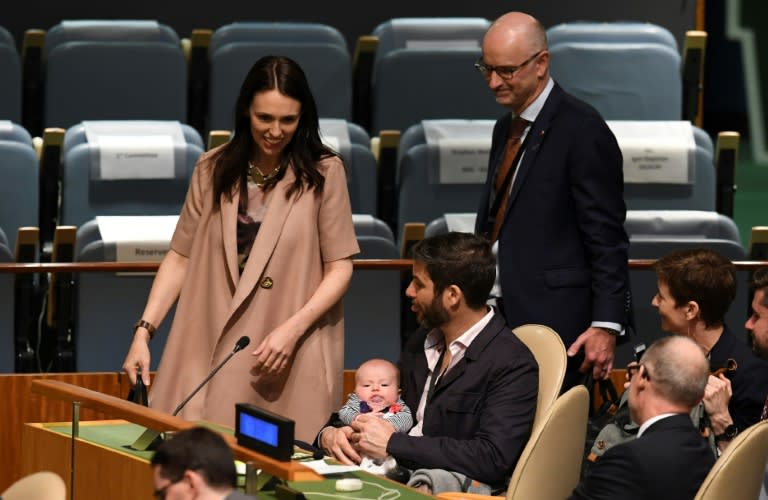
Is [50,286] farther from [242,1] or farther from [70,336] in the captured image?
[242,1]

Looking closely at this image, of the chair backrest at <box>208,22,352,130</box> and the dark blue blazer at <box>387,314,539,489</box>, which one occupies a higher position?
the chair backrest at <box>208,22,352,130</box>

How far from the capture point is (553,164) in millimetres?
3270

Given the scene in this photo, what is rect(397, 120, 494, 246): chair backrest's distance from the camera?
15.8 feet

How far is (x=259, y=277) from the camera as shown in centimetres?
301

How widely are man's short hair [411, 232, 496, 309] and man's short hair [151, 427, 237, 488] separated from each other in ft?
3.15

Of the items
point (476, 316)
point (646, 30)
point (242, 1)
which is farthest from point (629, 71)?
point (476, 316)

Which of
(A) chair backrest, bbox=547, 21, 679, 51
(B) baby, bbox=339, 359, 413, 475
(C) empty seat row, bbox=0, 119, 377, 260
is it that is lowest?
(B) baby, bbox=339, 359, 413, 475

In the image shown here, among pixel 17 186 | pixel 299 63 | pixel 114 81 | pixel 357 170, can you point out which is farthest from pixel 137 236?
pixel 299 63

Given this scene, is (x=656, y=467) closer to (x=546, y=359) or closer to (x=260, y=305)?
→ (x=546, y=359)

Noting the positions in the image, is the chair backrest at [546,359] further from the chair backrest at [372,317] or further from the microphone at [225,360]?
the chair backrest at [372,317]

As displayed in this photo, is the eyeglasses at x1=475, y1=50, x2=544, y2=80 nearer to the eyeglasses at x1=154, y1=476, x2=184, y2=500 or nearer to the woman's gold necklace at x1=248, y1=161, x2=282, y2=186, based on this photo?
the woman's gold necklace at x1=248, y1=161, x2=282, y2=186

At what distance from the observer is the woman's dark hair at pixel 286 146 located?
2.96m

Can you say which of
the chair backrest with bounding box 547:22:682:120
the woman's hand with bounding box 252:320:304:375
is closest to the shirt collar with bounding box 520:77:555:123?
the woman's hand with bounding box 252:320:304:375

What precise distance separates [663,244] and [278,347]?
1.75m
